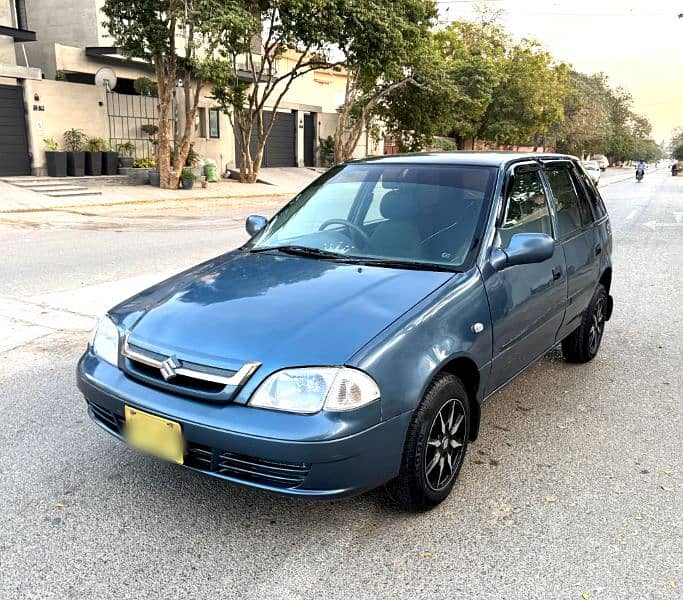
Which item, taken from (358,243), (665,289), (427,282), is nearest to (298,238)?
(358,243)

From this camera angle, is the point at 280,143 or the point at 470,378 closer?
the point at 470,378

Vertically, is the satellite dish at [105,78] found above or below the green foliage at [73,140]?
above

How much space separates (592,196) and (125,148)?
68.2ft

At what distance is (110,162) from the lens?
21.6 m

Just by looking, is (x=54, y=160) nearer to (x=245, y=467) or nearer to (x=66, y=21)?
(x=66, y=21)

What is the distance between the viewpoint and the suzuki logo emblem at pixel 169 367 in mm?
2711

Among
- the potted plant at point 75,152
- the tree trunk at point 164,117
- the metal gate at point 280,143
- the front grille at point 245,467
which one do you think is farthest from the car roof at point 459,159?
the metal gate at point 280,143

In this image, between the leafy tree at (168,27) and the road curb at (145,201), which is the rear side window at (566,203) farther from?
the road curb at (145,201)

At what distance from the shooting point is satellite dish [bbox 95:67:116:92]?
22.1 metres

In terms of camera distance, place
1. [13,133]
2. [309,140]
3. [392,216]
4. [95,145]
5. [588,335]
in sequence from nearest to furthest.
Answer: [392,216] < [588,335] < [13,133] < [95,145] < [309,140]

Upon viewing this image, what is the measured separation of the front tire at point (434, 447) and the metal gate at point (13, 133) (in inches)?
803

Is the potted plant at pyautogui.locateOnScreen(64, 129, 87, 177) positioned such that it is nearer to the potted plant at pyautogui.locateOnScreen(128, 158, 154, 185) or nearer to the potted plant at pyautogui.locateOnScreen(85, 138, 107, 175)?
the potted plant at pyautogui.locateOnScreen(85, 138, 107, 175)

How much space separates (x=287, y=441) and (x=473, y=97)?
3309cm

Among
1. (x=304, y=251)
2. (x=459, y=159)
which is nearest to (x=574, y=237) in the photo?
(x=459, y=159)
